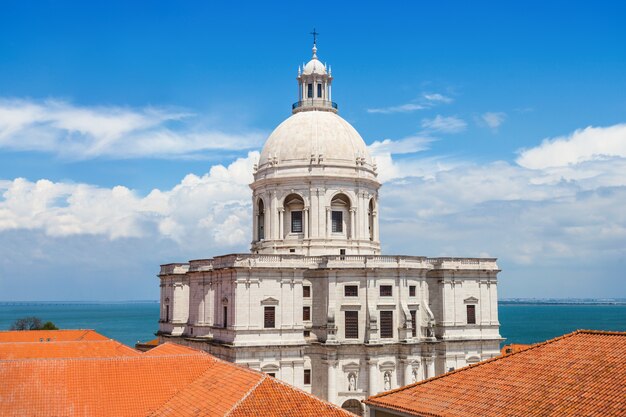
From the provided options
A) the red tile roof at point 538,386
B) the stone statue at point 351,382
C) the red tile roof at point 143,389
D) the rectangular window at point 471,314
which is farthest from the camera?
the rectangular window at point 471,314

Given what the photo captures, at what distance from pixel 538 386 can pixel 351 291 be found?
29805 mm

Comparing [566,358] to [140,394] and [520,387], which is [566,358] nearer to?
[520,387]

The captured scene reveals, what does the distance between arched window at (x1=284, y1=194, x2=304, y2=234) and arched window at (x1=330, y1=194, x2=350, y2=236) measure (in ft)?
8.66

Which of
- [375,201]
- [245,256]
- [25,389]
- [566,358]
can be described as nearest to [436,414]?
[566,358]

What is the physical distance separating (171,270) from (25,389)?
3086 cm

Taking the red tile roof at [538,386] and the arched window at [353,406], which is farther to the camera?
the arched window at [353,406]

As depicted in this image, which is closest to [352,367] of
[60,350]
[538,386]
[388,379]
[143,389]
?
[388,379]

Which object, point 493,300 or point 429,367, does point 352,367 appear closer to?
point 429,367

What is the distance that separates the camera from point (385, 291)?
51844mm

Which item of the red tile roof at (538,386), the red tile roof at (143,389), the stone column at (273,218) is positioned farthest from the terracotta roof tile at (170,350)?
the red tile roof at (538,386)

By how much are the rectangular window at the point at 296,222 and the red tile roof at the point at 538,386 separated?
3391cm

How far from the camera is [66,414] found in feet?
101

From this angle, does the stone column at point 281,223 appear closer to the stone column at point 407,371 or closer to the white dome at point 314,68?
the white dome at point 314,68

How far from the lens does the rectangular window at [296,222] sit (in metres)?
58.1
